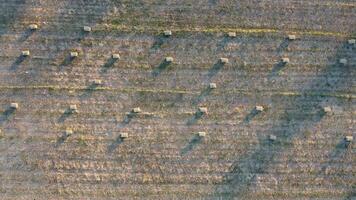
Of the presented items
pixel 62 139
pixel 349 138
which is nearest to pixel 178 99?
pixel 62 139

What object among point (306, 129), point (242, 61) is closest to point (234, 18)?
point (242, 61)

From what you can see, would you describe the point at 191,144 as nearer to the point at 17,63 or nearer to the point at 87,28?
the point at 87,28

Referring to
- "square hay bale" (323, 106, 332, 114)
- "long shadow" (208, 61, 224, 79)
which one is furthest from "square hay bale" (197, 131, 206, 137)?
"square hay bale" (323, 106, 332, 114)

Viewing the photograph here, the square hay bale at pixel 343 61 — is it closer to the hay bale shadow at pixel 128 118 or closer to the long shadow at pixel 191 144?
the long shadow at pixel 191 144

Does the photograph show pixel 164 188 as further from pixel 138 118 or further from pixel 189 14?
pixel 189 14

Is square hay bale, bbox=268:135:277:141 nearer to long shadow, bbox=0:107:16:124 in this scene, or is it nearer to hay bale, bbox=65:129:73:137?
hay bale, bbox=65:129:73:137

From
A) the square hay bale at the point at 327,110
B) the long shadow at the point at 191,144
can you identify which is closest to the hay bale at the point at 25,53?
the long shadow at the point at 191,144
